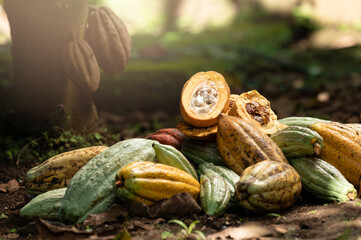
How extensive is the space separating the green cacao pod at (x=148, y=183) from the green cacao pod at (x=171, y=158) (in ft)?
0.49

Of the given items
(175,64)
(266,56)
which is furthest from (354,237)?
(266,56)

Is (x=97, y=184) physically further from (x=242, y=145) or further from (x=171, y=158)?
(x=242, y=145)

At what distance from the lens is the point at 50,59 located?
12.2ft

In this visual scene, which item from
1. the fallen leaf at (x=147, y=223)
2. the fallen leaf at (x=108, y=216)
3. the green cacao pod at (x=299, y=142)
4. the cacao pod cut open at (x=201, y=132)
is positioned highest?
the green cacao pod at (x=299, y=142)

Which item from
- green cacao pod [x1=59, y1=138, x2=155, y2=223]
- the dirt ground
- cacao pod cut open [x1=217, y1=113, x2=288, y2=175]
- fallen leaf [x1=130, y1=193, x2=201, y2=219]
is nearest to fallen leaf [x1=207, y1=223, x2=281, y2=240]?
the dirt ground

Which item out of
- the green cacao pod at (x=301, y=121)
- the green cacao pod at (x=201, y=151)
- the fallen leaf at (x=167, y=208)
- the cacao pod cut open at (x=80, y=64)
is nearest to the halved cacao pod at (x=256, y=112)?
the green cacao pod at (x=301, y=121)

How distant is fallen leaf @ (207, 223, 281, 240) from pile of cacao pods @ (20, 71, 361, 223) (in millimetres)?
183

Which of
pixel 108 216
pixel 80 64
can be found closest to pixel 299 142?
pixel 108 216

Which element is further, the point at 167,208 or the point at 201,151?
the point at 201,151

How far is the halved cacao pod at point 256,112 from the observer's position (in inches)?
107

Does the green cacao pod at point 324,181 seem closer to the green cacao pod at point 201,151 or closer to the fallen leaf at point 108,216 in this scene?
the green cacao pod at point 201,151

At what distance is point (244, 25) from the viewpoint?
1155 centimetres

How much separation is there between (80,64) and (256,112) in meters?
1.77

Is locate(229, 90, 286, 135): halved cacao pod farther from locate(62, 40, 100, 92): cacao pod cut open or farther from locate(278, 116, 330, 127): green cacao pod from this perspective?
locate(62, 40, 100, 92): cacao pod cut open
